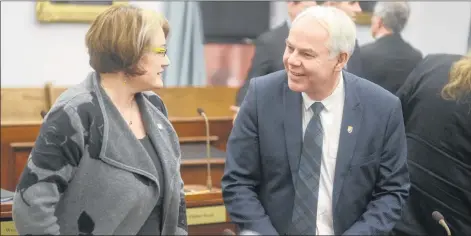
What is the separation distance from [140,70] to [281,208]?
607mm

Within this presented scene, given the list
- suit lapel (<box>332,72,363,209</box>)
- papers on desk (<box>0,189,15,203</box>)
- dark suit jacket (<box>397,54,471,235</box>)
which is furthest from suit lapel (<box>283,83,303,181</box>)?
papers on desk (<box>0,189,15,203</box>)

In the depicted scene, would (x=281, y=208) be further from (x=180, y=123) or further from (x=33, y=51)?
(x=33, y=51)

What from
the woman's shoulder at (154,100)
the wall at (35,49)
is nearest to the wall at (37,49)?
the wall at (35,49)

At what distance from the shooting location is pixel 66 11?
4.68 metres

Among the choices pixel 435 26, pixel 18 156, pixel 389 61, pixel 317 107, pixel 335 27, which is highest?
pixel 335 27

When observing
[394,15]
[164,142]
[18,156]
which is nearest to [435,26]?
[394,15]

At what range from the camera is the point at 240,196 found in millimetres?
2025

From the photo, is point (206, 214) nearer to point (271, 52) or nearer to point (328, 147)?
point (271, 52)

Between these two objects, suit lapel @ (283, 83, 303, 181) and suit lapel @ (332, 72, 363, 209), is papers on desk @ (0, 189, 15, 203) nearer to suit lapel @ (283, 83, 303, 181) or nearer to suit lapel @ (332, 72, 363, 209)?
suit lapel @ (283, 83, 303, 181)

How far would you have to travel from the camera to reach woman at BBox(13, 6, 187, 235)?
166 centimetres

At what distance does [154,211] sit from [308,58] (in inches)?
24.4

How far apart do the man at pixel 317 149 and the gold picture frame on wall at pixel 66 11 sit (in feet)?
9.43

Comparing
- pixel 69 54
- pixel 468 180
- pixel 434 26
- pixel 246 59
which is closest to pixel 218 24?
pixel 246 59

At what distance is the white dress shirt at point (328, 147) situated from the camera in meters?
2.00
